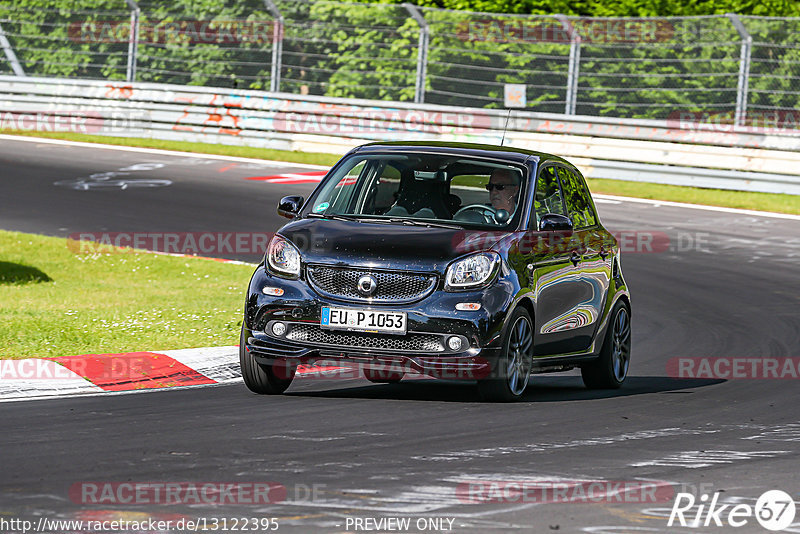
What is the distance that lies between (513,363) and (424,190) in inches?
56.2

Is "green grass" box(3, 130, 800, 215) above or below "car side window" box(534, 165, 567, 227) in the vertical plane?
below

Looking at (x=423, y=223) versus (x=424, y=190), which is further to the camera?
(x=424, y=190)

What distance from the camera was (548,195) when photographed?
10508mm

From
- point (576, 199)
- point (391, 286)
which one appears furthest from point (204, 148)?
point (391, 286)

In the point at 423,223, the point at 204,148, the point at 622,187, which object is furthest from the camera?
the point at 204,148

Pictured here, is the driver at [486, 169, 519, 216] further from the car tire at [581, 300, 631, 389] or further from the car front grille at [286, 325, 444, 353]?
the car tire at [581, 300, 631, 389]

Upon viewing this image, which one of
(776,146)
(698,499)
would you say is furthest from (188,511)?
(776,146)

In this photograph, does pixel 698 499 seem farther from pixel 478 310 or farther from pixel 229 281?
pixel 229 281

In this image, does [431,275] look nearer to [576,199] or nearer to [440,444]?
[440,444]

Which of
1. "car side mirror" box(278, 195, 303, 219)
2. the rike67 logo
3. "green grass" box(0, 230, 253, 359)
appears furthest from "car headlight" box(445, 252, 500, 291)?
"green grass" box(0, 230, 253, 359)

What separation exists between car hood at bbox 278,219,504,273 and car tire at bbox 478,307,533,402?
0.55 meters

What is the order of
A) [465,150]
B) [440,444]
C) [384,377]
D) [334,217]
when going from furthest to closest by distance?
[384,377] < [465,150] < [334,217] < [440,444]

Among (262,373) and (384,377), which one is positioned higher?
(262,373)

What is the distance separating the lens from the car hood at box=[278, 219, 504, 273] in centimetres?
912
